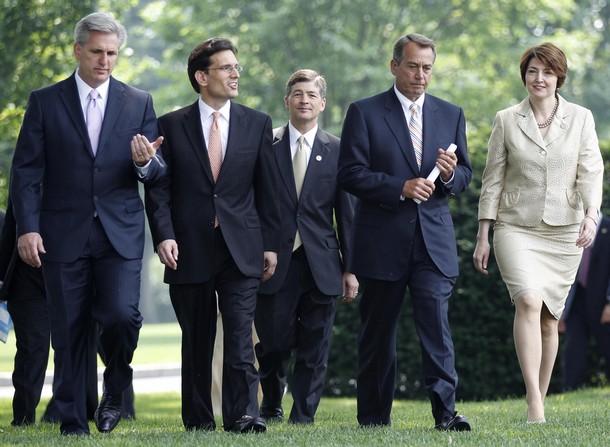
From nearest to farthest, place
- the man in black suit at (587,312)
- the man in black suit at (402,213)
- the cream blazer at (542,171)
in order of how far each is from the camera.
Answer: the man in black suit at (402,213) < the cream blazer at (542,171) < the man in black suit at (587,312)

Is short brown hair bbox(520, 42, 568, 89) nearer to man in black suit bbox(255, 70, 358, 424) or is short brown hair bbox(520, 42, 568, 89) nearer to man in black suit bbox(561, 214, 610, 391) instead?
man in black suit bbox(255, 70, 358, 424)

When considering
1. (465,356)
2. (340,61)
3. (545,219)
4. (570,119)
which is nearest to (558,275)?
(545,219)

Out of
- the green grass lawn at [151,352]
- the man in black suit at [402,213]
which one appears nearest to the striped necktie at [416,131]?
the man in black suit at [402,213]

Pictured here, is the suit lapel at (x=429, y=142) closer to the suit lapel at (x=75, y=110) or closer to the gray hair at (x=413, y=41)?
the gray hair at (x=413, y=41)

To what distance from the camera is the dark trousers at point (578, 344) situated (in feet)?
45.5

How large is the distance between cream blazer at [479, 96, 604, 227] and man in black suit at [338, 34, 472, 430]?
50 centimetres

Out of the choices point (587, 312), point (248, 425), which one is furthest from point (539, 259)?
point (587, 312)

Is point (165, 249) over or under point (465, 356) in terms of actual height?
over

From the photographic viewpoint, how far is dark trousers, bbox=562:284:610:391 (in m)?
13.9

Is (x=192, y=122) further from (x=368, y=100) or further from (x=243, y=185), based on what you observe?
(x=368, y=100)

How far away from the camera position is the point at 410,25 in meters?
33.6

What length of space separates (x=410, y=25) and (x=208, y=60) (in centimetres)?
2504

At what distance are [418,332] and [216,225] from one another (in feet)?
4.63

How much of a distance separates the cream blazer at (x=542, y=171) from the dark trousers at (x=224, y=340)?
1.74 m
